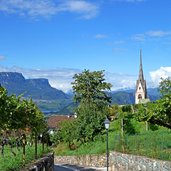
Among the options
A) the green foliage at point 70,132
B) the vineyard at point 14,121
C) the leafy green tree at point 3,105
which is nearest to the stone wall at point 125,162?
the vineyard at point 14,121

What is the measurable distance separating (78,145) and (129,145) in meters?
28.5

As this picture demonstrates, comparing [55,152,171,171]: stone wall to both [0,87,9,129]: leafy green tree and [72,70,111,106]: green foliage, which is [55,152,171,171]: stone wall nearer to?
[0,87,9,129]: leafy green tree

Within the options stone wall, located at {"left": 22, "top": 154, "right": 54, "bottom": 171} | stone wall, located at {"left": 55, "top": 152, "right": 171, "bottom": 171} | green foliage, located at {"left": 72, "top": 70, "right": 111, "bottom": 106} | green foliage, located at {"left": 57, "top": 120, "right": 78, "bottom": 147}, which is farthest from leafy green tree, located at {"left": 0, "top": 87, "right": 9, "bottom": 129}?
green foliage, located at {"left": 72, "top": 70, "right": 111, "bottom": 106}

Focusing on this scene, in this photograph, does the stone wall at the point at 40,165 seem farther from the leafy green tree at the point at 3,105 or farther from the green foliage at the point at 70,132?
the green foliage at the point at 70,132

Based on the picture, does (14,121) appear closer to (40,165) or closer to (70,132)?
(40,165)

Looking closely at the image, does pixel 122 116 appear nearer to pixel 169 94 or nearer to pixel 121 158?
pixel 121 158

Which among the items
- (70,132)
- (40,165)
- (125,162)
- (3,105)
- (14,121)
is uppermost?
(3,105)

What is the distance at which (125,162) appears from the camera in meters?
32.4

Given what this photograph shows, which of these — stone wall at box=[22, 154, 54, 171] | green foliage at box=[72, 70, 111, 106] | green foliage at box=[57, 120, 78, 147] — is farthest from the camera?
green foliage at box=[72, 70, 111, 106]

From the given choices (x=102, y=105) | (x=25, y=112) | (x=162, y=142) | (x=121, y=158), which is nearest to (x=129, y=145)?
(x=121, y=158)

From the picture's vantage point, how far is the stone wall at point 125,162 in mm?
25247

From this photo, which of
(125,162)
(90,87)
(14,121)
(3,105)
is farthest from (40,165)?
(90,87)

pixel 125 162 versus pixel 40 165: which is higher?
pixel 40 165

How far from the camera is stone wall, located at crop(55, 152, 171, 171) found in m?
25.2
